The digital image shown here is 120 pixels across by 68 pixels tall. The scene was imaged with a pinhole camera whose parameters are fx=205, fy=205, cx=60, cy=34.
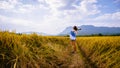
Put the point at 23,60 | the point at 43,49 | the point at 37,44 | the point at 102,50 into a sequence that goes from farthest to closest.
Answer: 1. the point at 102,50
2. the point at 37,44
3. the point at 43,49
4. the point at 23,60

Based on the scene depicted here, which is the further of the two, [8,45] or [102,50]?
[102,50]

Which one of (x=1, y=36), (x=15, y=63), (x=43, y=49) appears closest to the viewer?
(x=15, y=63)

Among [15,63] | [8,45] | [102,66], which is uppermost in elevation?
[8,45]

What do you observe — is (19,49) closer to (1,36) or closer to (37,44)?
(1,36)

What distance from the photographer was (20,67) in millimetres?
6754

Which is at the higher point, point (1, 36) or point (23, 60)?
point (1, 36)

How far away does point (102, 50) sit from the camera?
39.3 feet

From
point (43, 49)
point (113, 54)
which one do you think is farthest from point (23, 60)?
point (113, 54)

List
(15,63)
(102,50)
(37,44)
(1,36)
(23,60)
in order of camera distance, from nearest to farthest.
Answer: (15,63) → (23,60) → (1,36) → (37,44) → (102,50)

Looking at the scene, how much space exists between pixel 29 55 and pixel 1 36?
1.32 m

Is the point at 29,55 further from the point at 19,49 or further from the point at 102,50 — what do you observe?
the point at 102,50

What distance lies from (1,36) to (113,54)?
5.58 m

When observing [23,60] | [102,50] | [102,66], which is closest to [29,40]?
[23,60]

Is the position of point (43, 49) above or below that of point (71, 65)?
above
